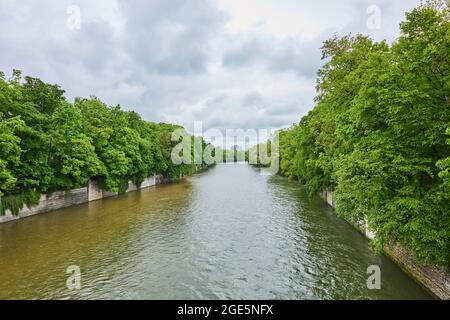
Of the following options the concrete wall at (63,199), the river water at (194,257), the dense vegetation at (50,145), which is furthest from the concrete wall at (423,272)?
the concrete wall at (63,199)

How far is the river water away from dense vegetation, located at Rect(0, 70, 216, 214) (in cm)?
352

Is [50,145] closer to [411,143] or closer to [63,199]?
[63,199]

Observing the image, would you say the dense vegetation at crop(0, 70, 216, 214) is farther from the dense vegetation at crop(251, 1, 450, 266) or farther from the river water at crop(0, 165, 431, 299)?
the dense vegetation at crop(251, 1, 450, 266)

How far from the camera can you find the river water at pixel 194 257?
39.0ft

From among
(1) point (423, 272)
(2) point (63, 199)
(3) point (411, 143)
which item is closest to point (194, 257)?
(1) point (423, 272)

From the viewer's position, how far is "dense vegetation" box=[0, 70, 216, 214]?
22.6 meters

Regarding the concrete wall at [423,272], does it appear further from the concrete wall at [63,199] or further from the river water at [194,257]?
the concrete wall at [63,199]

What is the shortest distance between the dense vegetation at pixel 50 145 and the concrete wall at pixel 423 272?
25587 mm

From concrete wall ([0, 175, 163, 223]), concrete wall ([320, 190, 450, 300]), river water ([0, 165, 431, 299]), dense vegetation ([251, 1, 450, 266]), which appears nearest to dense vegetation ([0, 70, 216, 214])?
concrete wall ([0, 175, 163, 223])

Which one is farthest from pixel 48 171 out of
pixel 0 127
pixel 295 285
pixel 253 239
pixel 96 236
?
pixel 295 285

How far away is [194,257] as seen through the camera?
15.8 m

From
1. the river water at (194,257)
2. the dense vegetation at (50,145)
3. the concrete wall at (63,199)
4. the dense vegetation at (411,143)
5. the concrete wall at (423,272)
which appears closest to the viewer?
the dense vegetation at (411,143)
